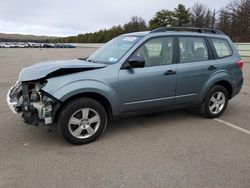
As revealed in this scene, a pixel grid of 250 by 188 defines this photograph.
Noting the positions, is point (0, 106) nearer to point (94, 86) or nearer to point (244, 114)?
point (94, 86)

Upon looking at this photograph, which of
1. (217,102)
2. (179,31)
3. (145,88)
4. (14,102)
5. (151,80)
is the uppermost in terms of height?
(179,31)

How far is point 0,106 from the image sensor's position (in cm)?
691

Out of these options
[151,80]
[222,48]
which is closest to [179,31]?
[222,48]

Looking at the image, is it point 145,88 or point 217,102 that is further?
point 217,102

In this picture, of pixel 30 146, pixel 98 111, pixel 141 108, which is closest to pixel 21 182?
pixel 30 146

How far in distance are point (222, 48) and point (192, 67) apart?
3.69ft

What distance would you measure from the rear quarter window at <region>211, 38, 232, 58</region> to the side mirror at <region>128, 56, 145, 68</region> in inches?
79.6

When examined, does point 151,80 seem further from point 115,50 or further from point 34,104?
point 34,104

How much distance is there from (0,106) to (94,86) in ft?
11.9

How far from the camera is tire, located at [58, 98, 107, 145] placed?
4.28m

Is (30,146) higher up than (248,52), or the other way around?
(248,52)

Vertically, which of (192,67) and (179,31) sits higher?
(179,31)

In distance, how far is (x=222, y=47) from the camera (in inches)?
239

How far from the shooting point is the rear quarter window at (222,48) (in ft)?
19.5
